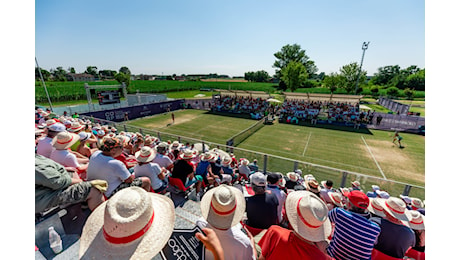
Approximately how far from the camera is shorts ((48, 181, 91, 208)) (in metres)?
2.41

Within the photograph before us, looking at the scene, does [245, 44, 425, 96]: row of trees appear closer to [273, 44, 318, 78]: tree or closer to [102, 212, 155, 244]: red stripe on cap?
[273, 44, 318, 78]: tree

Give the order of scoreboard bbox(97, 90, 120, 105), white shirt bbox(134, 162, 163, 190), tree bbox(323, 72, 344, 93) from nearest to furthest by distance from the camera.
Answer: white shirt bbox(134, 162, 163, 190)
scoreboard bbox(97, 90, 120, 105)
tree bbox(323, 72, 344, 93)

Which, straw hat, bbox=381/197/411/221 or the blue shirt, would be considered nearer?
the blue shirt

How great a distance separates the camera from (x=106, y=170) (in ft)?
10.6

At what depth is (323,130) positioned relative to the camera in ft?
62.1

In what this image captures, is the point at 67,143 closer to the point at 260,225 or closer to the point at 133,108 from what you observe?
the point at 260,225

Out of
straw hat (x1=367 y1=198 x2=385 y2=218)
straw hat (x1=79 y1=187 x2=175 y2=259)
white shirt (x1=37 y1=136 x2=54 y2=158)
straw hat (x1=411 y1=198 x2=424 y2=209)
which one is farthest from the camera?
straw hat (x1=411 y1=198 x2=424 y2=209)

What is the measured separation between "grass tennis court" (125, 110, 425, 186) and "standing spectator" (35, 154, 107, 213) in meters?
11.9

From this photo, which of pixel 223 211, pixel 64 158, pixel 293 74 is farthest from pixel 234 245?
pixel 293 74

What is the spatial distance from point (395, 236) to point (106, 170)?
509cm

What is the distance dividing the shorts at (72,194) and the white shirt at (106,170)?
0.43 metres

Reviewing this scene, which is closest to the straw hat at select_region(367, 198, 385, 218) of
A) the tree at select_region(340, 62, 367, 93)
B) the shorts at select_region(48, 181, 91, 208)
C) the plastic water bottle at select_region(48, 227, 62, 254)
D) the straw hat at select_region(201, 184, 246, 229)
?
the straw hat at select_region(201, 184, 246, 229)

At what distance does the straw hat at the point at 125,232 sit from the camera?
1.45 meters

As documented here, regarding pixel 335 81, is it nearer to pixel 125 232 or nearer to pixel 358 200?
pixel 358 200
